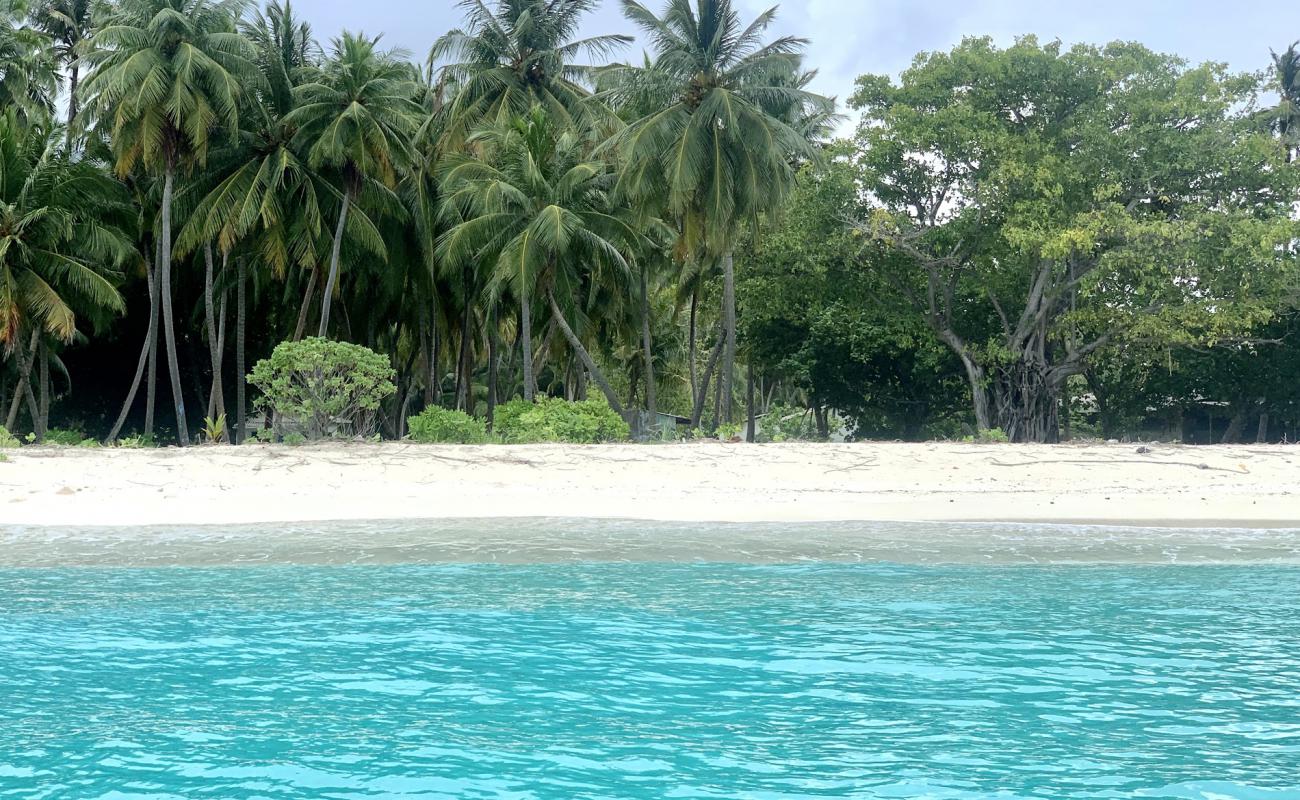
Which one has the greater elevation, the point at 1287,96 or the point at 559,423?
the point at 1287,96

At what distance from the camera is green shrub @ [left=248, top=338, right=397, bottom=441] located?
19.7 meters

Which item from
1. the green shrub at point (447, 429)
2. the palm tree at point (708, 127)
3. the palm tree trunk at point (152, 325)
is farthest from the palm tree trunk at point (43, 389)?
the palm tree at point (708, 127)

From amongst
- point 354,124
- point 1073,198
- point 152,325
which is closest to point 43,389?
point 152,325

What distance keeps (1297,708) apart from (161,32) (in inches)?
1090

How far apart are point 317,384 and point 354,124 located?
33.4 feet

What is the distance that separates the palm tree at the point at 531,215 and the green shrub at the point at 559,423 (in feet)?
14.1

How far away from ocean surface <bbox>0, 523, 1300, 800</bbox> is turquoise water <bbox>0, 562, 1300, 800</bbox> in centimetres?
3

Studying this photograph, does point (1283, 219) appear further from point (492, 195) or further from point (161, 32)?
point (161, 32)

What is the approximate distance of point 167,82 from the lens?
26609 millimetres

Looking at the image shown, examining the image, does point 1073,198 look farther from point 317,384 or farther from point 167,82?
point 167,82

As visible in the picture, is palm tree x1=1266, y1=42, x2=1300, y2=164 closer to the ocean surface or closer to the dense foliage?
the dense foliage

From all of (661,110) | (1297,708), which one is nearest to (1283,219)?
(661,110)

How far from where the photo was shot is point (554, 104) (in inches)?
1297

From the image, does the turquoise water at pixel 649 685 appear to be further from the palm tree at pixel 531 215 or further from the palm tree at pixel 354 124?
the palm tree at pixel 354 124
